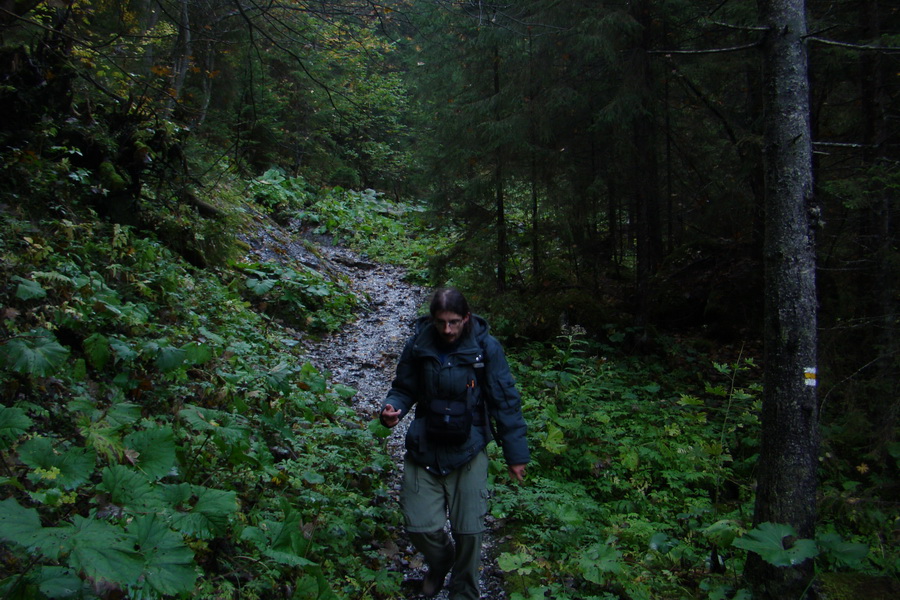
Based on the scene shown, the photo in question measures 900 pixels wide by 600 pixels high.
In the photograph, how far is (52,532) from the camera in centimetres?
191

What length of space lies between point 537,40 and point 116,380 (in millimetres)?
8750

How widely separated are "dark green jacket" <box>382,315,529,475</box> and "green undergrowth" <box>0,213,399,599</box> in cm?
94

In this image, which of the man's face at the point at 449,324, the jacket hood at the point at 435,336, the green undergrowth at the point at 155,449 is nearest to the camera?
the green undergrowth at the point at 155,449

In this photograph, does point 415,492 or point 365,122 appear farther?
point 365,122

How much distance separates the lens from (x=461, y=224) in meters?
12.4

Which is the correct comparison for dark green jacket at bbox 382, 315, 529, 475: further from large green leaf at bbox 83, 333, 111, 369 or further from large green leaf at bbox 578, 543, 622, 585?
large green leaf at bbox 83, 333, 111, 369

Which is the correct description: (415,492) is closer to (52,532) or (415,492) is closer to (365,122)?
(52,532)

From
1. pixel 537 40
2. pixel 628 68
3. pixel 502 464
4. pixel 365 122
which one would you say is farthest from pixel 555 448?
pixel 537 40

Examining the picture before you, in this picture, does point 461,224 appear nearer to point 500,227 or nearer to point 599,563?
point 500,227

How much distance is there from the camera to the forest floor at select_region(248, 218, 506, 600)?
436cm

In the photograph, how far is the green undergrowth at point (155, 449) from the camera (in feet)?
7.20

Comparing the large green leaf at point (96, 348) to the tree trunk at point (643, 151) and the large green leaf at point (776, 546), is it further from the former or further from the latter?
the tree trunk at point (643, 151)

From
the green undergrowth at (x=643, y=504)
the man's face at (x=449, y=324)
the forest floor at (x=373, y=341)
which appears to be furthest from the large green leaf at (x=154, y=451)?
the green undergrowth at (x=643, y=504)

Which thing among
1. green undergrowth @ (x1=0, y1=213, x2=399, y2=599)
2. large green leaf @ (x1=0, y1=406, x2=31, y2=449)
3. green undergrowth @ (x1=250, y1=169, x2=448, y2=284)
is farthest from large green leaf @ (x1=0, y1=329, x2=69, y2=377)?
green undergrowth @ (x1=250, y1=169, x2=448, y2=284)
